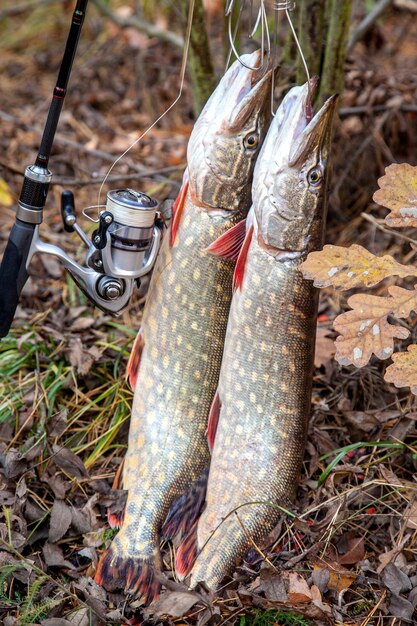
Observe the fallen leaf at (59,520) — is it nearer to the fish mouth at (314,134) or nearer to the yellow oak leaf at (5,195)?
the fish mouth at (314,134)

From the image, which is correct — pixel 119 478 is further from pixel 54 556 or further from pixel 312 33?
pixel 312 33

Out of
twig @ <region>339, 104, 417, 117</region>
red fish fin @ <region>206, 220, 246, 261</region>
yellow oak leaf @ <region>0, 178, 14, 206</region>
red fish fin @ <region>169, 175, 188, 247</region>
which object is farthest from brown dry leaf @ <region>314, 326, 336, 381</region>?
yellow oak leaf @ <region>0, 178, 14, 206</region>

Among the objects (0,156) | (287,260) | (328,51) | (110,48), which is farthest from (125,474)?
(110,48)

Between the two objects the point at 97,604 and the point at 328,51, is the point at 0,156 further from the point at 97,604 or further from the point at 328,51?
the point at 97,604

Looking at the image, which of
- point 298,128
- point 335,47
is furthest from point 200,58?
point 298,128

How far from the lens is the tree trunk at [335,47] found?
12.2 ft

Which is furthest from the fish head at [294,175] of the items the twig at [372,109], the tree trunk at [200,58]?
the twig at [372,109]

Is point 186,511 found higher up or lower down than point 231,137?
lower down

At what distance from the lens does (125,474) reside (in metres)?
3.20

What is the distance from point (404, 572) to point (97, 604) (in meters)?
1.06

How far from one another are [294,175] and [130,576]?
5.08ft

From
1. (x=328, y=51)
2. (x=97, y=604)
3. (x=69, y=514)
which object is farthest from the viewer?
(x=328, y=51)

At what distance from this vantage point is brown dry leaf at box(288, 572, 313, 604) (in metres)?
2.66

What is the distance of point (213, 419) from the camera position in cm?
310
